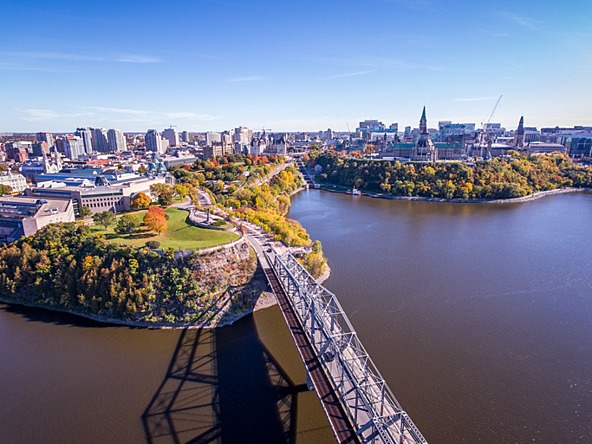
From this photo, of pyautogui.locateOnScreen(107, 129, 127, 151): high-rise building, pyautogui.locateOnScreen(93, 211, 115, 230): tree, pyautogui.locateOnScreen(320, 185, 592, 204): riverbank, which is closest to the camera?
pyautogui.locateOnScreen(93, 211, 115, 230): tree

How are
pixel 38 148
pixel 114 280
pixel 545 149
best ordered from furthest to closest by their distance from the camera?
pixel 38 148 → pixel 545 149 → pixel 114 280

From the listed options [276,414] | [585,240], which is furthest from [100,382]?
[585,240]

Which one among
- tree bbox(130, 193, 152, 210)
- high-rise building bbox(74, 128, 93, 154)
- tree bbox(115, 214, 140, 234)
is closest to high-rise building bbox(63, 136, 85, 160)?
high-rise building bbox(74, 128, 93, 154)

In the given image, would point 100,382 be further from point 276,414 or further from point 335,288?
point 335,288

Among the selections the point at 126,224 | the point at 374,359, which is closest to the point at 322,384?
the point at 374,359

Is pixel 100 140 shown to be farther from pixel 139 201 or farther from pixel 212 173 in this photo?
Answer: pixel 139 201

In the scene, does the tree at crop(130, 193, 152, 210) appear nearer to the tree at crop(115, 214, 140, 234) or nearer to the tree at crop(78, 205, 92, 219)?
the tree at crop(78, 205, 92, 219)

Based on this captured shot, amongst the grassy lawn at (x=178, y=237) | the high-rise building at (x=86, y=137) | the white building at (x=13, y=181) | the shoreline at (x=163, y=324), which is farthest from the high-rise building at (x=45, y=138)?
the shoreline at (x=163, y=324)
